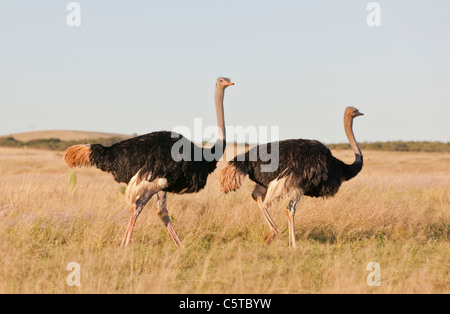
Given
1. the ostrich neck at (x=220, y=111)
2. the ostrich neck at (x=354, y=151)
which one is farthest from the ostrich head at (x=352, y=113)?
the ostrich neck at (x=220, y=111)

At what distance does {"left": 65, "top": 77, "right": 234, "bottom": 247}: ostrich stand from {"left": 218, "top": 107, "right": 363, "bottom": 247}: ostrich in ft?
1.21

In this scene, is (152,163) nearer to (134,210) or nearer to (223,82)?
(134,210)

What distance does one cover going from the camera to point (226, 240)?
7758 millimetres

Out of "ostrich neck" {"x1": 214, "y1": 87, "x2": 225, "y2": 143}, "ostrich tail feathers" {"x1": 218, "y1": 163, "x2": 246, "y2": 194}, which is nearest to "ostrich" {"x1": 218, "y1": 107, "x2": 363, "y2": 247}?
"ostrich tail feathers" {"x1": 218, "y1": 163, "x2": 246, "y2": 194}

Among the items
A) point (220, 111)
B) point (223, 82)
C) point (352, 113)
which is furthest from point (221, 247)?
point (352, 113)

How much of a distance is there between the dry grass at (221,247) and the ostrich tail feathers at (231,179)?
2.38ft

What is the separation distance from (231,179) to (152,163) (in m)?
1.15

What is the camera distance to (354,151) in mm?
→ 8344

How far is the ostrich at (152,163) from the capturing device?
22.9ft

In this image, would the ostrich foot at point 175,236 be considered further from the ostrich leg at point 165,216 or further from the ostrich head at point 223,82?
the ostrich head at point 223,82

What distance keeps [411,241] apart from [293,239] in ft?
5.77

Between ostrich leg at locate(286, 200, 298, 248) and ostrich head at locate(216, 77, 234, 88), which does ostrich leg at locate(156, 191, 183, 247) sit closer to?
ostrich leg at locate(286, 200, 298, 248)

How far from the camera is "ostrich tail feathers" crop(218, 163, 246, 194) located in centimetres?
745
